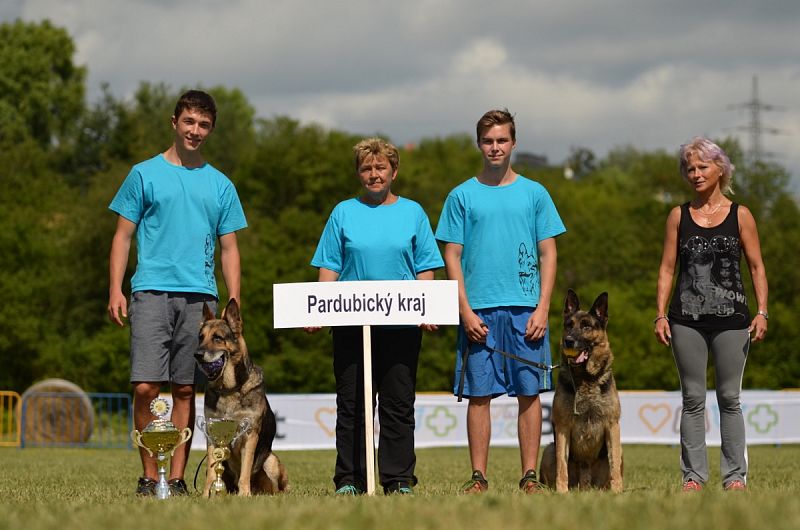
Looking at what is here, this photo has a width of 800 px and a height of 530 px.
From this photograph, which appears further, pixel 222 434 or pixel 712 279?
pixel 712 279

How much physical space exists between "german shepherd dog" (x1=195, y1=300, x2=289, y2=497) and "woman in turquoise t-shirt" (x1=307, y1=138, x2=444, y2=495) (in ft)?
1.74

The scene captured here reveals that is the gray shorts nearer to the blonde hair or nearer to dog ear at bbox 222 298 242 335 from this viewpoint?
dog ear at bbox 222 298 242 335

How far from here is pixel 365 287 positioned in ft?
24.0

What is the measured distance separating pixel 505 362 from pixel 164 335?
2.45m

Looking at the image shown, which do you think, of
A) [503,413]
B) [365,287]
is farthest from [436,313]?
[503,413]

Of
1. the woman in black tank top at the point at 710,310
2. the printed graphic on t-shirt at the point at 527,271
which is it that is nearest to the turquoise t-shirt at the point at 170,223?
the printed graphic on t-shirt at the point at 527,271

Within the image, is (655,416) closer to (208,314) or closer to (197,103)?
(208,314)

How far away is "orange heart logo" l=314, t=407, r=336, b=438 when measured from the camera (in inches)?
942

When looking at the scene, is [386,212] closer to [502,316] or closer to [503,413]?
[502,316]

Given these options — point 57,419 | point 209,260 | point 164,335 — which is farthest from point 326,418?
point 164,335

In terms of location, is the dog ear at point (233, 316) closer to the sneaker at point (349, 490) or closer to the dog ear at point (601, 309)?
the sneaker at point (349, 490)

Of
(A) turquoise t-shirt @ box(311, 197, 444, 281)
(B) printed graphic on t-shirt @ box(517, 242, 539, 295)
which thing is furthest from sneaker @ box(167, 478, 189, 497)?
(B) printed graphic on t-shirt @ box(517, 242, 539, 295)

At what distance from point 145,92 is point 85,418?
125 ft

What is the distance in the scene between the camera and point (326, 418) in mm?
24000
